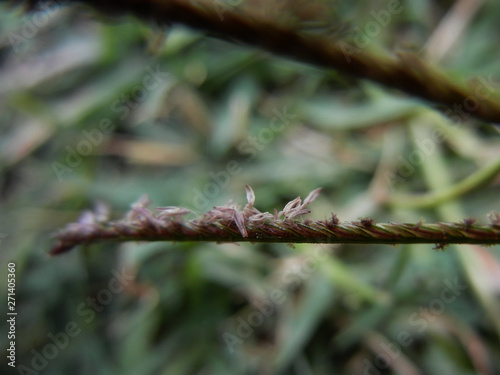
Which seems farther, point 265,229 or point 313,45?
point 313,45

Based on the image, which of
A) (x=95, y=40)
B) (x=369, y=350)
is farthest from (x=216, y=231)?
(x=95, y=40)

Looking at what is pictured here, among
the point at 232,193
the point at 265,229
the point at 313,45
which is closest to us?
the point at 265,229

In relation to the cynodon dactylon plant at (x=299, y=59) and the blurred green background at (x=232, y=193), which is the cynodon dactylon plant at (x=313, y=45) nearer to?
the cynodon dactylon plant at (x=299, y=59)

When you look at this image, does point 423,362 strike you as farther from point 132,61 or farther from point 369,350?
point 132,61

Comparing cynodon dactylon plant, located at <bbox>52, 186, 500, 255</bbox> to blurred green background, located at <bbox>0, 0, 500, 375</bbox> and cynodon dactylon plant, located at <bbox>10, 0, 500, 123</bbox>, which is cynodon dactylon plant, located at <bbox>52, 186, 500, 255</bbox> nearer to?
cynodon dactylon plant, located at <bbox>10, 0, 500, 123</bbox>

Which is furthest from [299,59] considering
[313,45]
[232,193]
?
[232,193]

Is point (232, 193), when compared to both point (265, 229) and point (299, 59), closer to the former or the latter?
point (299, 59)
